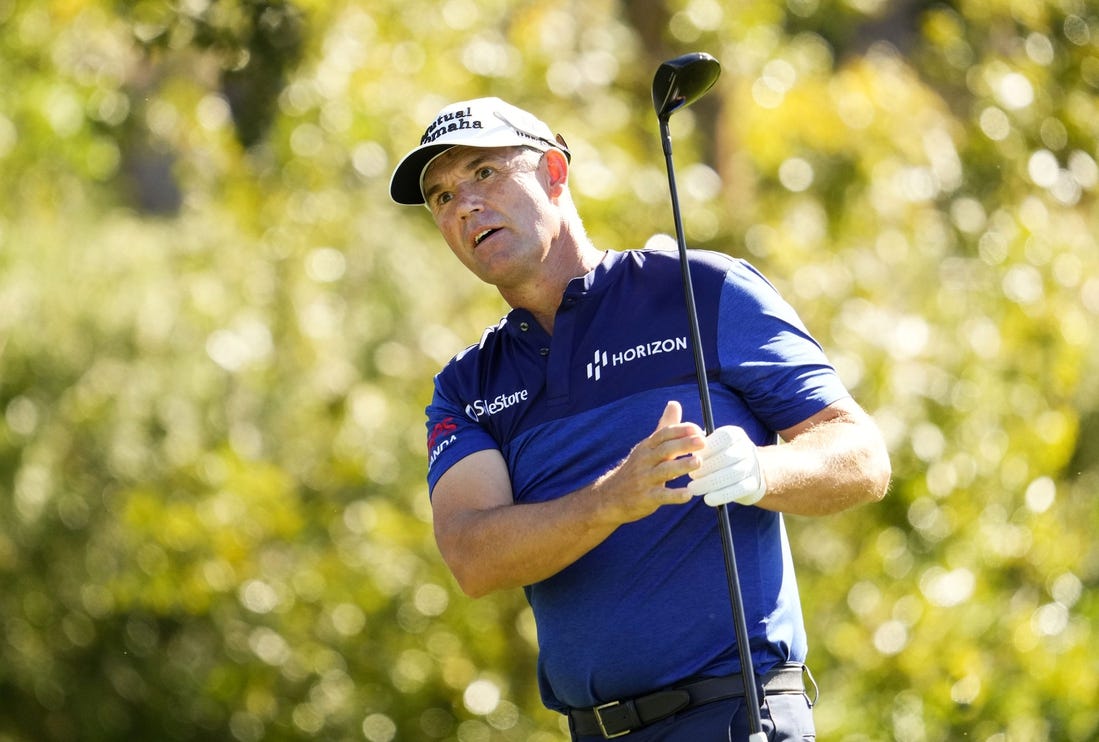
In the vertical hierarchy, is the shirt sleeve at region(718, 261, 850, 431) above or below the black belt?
above

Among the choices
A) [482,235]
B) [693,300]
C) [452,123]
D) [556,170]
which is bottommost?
[693,300]

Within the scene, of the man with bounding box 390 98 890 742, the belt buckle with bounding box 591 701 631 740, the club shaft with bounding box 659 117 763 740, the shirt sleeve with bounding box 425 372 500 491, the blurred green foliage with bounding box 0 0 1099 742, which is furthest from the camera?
the blurred green foliage with bounding box 0 0 1099 742

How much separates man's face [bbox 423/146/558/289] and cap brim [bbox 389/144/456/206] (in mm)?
32

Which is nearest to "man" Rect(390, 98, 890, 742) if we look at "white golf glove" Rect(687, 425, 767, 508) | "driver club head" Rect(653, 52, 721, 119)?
"white golf glove" Rect(687, 425, 767, 508)

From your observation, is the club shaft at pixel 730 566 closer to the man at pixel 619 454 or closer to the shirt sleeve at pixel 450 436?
the man at pixel 619 454

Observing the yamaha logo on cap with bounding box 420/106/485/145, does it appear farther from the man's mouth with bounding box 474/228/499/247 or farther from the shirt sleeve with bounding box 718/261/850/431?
the shirt sleeve with bounding box 718/261/850/431

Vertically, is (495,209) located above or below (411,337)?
below

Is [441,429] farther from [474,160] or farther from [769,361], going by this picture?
[769,361]

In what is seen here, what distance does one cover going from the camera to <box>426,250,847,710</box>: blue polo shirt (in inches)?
127

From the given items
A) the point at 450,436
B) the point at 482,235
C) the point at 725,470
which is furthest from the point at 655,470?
the point at 482,235

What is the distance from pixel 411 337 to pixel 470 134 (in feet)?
15.5

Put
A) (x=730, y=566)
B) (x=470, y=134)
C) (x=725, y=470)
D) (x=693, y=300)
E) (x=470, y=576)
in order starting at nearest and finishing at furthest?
(x=725, y=470) < (x=730, y=566) < (x=693, y=300) < (x=470, y=576) < (x=470, y=134)

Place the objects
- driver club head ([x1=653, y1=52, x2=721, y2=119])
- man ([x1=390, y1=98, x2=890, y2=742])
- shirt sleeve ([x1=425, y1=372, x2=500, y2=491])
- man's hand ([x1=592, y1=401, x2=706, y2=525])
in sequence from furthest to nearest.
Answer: shirt sleeve ([x1=425, y1=372, x2=500, y2=491]) < driver club head ([x1=653, y1=52, x2=721, y2=119]) < man ([x1=390, y1=98, x2=890, y2=742]) < man's hand ([x1=592, y1=401, x2=706, y2=525])

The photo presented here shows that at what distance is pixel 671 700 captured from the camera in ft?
10.4
